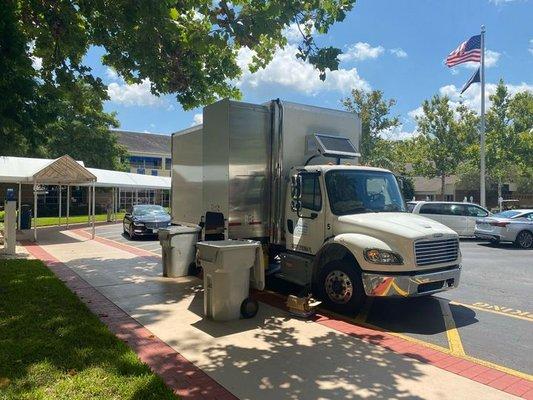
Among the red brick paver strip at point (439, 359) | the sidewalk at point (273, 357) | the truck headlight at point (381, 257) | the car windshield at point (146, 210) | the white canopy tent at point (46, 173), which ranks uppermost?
the white canopy tent at point (46, 173)

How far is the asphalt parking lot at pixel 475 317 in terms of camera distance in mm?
5551

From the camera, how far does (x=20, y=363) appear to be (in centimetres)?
473

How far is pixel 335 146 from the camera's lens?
8.41m

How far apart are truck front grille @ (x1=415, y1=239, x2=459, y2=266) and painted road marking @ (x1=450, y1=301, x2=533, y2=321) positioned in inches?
52.5

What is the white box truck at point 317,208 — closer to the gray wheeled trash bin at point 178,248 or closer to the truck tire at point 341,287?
the truck tire at point 341,287

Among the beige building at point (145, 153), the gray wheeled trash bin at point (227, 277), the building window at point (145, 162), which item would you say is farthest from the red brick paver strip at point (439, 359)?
the building window at point (145, 162)

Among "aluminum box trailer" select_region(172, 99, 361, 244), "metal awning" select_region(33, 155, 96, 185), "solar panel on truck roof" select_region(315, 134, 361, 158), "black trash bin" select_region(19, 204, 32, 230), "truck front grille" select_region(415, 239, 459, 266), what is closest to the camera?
"truck front grille" select_region(415, 239, 459, 266)

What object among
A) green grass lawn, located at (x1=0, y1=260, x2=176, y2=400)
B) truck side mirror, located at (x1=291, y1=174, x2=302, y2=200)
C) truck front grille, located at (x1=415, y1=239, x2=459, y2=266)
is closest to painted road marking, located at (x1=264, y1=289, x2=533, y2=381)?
truck front grille, located at (x1=415, y1=239, x2=459, y2=266)

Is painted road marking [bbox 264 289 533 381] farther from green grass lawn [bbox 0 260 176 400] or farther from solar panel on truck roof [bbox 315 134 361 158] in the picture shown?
green grass lawn [bbox 0 260 176 400]

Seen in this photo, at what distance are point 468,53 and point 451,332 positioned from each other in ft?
72.3

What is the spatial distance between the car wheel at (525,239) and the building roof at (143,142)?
54.5 meters

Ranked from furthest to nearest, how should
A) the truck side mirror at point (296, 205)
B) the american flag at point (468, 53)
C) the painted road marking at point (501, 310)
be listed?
the american flag at point (468, 53), the truck side mirror at point (296, 205), the painted road marking at point (501, 310)

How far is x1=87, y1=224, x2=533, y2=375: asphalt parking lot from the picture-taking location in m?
5.55

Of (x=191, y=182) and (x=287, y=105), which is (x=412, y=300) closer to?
(x=287, y=105)
